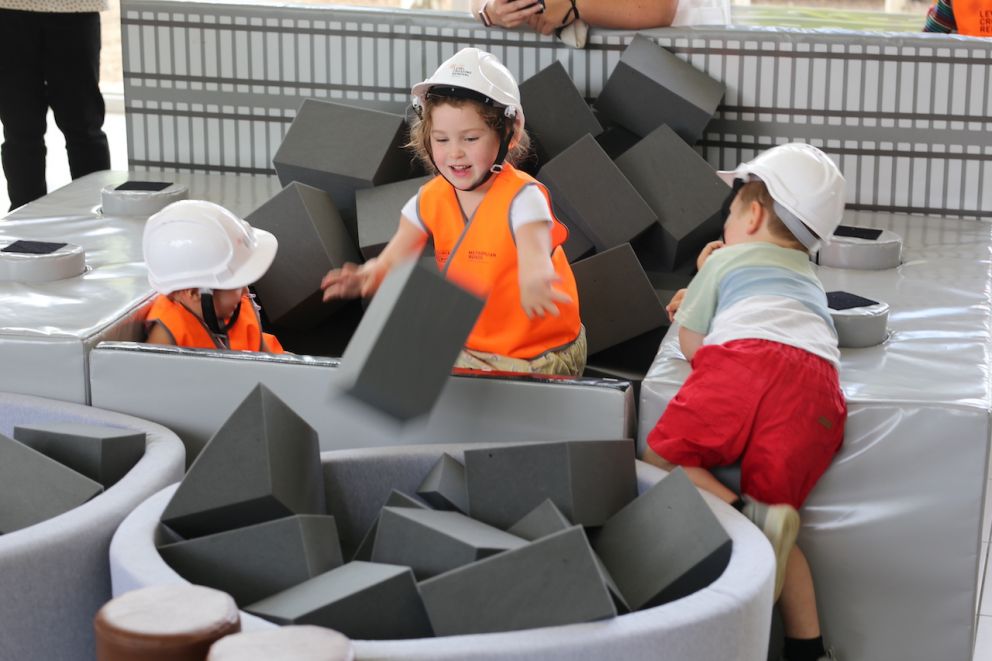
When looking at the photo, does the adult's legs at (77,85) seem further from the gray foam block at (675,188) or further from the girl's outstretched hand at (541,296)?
the girl's outstretched hand at (541,296)

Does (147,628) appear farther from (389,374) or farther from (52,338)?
(52,338)

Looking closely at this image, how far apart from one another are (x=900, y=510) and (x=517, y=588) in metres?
0.81

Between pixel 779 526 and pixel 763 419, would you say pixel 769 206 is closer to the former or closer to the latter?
pixel 763 419

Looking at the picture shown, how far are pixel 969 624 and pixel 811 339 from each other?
21.4 inches

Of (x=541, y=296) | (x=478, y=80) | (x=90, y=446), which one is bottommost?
(x=90, y=446)

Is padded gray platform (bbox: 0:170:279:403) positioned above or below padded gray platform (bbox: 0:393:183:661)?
above

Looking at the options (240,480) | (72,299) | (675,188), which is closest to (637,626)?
(240,480)

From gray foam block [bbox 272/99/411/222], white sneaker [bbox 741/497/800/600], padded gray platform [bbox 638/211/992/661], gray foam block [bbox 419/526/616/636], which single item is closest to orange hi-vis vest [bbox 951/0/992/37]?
gray foam block [bbox 272/99/411/222]

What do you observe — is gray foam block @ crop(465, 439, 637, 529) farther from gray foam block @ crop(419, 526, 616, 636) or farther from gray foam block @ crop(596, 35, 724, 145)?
gray foam block @ crop(596, 35, 724, 145)

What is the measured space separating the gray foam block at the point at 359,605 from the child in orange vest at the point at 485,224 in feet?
2.82

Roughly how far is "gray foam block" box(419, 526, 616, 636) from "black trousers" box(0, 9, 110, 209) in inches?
111

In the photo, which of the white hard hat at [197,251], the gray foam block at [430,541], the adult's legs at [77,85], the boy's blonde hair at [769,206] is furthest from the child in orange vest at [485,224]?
the adult's legs at [77,85]

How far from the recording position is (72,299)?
259 centimetres

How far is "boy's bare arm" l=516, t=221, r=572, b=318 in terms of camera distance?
86.7 inches
